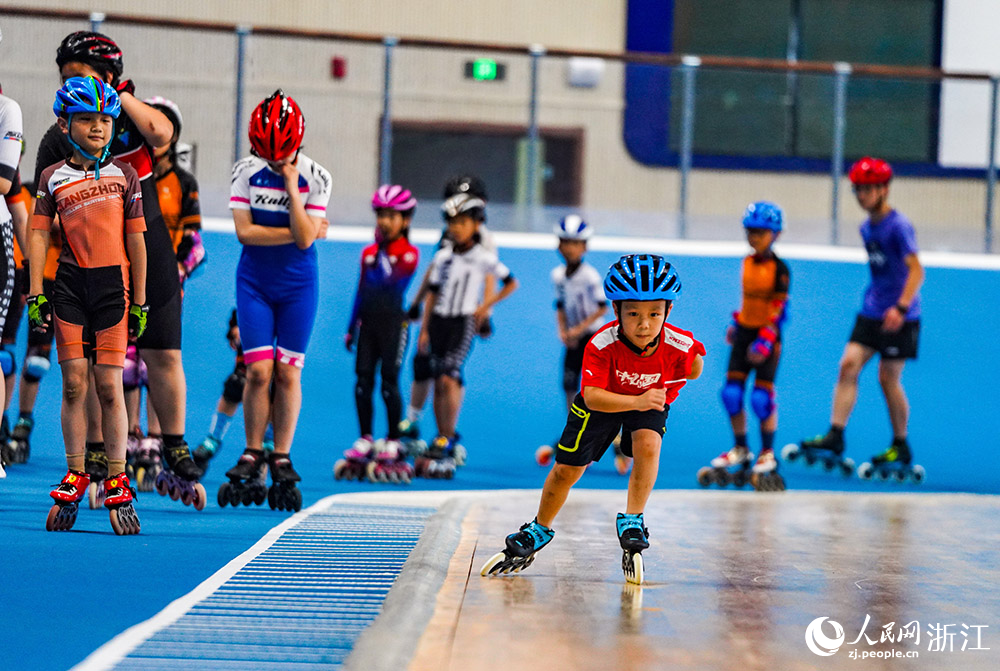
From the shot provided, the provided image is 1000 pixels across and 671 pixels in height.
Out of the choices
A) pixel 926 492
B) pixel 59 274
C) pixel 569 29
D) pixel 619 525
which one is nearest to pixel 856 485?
pixel 926 492

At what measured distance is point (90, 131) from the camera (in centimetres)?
455

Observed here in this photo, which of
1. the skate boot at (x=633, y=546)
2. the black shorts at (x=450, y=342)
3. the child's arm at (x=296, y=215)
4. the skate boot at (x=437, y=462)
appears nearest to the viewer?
the skate boot at (x=633, y=546)

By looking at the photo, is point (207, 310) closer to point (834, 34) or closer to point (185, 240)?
point (185, 240)

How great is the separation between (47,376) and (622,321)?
21.0 ft

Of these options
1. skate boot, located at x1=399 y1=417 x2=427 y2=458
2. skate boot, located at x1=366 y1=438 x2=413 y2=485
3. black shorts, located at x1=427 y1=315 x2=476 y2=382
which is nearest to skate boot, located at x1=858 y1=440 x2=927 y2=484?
black shorts, located at x1=427 y1=315 x2=476 y2=382

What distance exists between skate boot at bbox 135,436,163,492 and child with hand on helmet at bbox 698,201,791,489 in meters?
3.38

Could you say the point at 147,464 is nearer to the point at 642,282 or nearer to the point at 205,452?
the point at 205,452

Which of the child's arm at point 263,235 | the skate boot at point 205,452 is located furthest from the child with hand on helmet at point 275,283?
the skate boot at point 205,452

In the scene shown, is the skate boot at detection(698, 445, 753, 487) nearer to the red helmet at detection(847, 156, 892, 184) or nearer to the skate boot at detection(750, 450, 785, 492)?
the skate boot at detection(750, 450, 785, 492)

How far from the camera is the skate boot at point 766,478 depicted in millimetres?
7586

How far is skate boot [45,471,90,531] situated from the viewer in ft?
14.8

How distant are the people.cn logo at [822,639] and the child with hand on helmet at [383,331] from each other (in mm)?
4131

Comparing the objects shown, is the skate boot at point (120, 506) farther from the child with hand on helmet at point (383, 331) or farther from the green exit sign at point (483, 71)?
the green exit sign at point (483, 71)

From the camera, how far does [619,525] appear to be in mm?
4270
